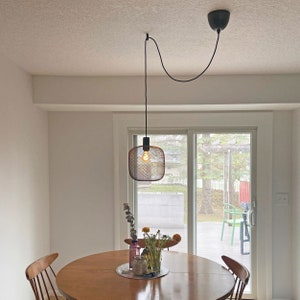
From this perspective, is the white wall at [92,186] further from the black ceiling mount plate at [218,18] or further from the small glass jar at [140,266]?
the black ceiling mount plate at [218,18]

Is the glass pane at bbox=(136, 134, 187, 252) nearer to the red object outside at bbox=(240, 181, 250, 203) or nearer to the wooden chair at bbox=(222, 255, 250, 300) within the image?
the red object outside at bbox=(240, 181, 250, 203)

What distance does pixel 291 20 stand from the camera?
1.82 metres

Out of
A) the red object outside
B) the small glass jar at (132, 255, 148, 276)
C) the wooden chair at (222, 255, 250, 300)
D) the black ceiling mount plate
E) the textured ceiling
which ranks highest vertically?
the textured ceiling

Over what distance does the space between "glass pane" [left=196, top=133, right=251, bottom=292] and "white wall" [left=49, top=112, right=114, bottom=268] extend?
1007 millimetres

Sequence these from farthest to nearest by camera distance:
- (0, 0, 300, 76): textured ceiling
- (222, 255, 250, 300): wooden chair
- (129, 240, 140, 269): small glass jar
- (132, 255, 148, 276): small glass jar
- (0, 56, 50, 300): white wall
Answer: (0, 56, 50, 300): white wall < (129, 240, 140, 269): small glass jar < (132, 255, 148, 276): small glass jar < (222, 255, 250, 300): wooden chair < (0, 0, 300, 76): textured ceiling

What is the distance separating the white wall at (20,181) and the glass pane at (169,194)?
1059 mm

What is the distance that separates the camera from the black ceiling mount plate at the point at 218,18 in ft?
5.53

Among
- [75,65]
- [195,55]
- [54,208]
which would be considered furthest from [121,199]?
[195,55]

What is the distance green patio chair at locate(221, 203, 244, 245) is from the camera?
3592mm

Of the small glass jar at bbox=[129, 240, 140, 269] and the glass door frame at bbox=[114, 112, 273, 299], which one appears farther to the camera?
the glass door frame at bbox=[114, 112, 273, 299]

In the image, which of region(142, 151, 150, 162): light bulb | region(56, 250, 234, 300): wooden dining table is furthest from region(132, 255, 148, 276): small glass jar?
region(142, 151, 150, 162): light bulb

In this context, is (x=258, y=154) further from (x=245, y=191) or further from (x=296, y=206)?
(x=296, y=206)

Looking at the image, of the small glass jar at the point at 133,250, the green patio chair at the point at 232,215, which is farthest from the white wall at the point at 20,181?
the green patio chair at the point at 232,215

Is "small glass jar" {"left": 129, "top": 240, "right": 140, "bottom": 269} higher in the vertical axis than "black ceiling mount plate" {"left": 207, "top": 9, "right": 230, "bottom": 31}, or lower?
lower
